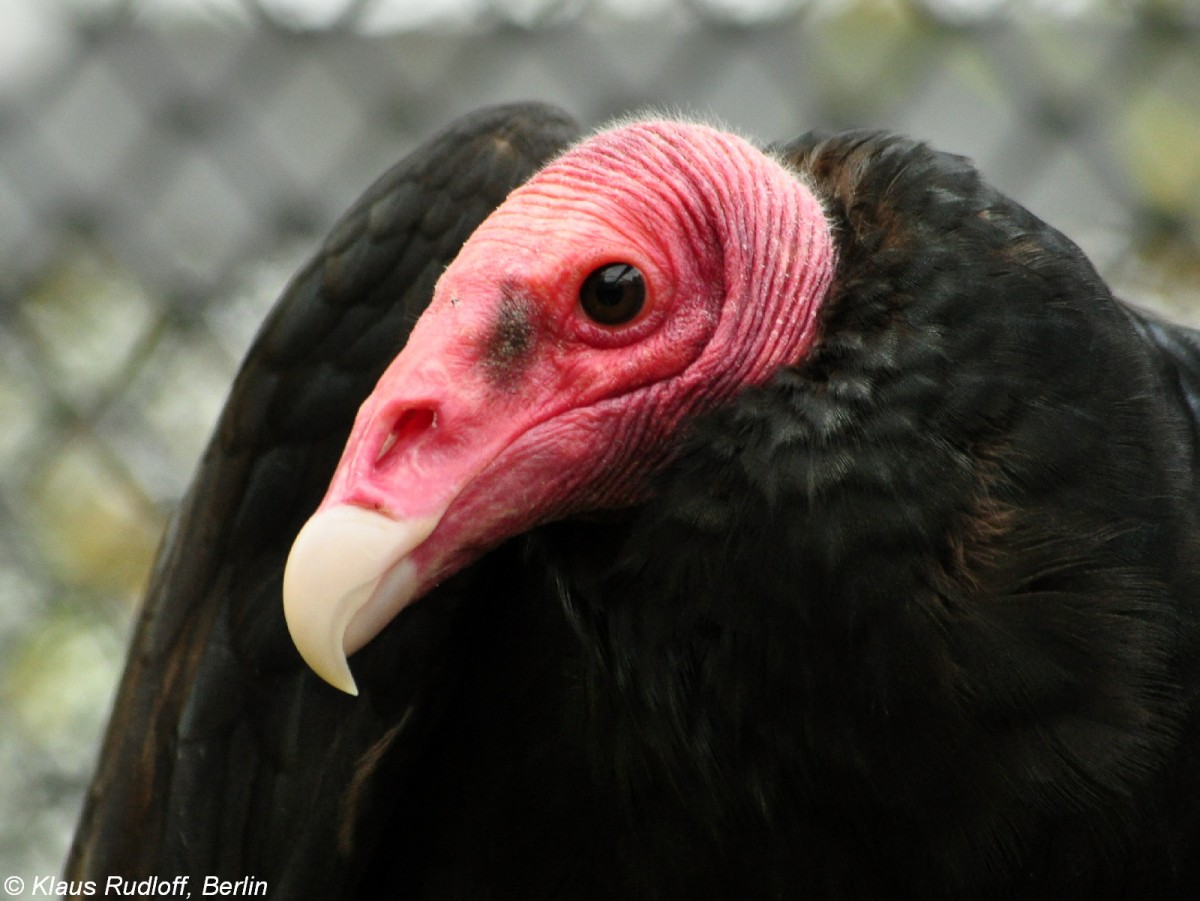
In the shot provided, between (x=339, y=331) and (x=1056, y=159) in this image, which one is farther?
(x=1056, y=159)

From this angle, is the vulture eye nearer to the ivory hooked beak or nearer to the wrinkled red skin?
A: the wrinkled red skin

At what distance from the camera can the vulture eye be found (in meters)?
1.24

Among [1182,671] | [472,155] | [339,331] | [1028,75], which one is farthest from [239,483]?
[1028,75]

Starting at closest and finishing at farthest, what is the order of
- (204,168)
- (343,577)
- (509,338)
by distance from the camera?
(343,577), (509,338), (204,168)

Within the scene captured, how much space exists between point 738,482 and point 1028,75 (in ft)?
7.93

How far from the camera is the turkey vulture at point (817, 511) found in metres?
1.19

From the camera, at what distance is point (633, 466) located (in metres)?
1.29

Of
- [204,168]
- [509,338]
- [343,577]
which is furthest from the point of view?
[204,168]

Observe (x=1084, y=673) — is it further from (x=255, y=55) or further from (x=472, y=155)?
(x=255, y=55)

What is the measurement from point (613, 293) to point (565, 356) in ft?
0.23

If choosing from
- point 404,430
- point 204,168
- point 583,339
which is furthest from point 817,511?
point 204,168

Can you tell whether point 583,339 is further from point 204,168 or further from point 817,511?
point 204,168

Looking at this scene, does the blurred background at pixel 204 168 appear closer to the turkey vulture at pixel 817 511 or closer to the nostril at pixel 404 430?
the turkey vulture at pixel 817 511

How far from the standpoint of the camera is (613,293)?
1.24 metres
